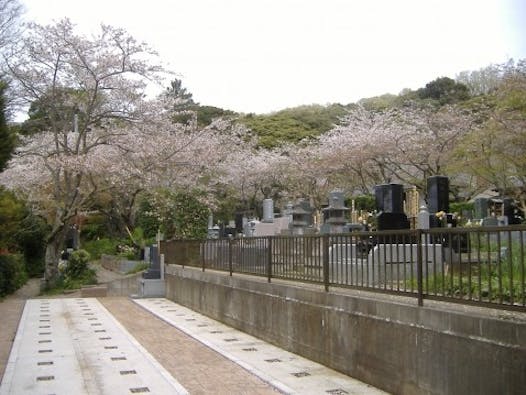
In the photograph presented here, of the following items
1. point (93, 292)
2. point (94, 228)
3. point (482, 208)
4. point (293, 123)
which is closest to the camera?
point (482, 208)

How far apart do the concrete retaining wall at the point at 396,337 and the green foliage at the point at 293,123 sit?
35.1m

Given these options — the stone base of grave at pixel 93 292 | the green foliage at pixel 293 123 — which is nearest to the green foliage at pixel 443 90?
the green foliage at pixel 293 123

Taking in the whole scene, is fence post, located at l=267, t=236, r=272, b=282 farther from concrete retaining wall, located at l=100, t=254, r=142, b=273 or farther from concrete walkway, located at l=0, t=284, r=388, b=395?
concrete retaining wall, located at l=100, t=254, r=142, b=273

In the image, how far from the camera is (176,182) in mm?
27078

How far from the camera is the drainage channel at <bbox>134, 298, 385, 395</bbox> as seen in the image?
21.9 ft

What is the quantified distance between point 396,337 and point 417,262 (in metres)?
0.82

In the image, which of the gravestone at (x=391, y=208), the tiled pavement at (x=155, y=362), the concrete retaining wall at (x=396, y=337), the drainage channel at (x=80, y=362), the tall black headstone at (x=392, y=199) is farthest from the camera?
the tall black headstone at (x=392, y=199)

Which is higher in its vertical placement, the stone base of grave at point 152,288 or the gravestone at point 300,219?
the gravestone at point 300,219

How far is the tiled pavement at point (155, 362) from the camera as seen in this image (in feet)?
22.9

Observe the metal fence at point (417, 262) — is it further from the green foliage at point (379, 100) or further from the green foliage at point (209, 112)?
the green foliage at point (379, 100)

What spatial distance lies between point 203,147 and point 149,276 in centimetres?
1078

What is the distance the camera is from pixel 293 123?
52562 mm

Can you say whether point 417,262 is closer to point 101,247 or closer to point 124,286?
point 124,286

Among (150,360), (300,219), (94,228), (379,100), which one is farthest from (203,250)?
(379,100)
